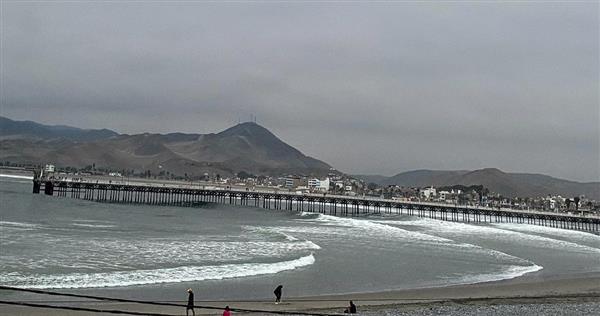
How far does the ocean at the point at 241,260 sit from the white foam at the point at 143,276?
0.03 m

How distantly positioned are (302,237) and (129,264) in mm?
14399

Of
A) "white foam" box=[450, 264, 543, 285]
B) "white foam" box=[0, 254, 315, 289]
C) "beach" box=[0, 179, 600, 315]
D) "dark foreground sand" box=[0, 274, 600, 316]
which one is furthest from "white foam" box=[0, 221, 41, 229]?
"white foam" box=[450, 264, 543, 285]

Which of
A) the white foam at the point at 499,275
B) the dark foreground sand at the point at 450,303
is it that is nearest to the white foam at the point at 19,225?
the dark foreground sand at the point at 450,303

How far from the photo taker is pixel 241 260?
71.3 feet

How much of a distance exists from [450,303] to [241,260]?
9711 mm

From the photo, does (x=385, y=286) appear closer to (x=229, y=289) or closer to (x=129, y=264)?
(x=229, y=289)

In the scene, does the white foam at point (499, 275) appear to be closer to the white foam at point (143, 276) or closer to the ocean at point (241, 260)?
the ocean at point (241, 260)

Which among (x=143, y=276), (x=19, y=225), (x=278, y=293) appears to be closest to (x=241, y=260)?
(x=143, y=276)

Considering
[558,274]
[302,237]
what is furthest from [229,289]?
[302,237]

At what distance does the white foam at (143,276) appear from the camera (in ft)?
51.9

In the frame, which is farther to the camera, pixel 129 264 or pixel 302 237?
pixel 302 237

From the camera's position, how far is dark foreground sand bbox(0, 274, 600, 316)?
12586 mm

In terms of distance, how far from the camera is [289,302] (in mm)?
14250

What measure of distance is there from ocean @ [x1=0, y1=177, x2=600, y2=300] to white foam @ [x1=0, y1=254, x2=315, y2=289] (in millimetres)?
32
